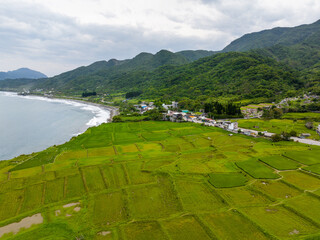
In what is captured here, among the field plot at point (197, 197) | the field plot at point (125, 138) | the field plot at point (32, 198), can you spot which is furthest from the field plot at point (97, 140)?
the field plot at point (197, 197)

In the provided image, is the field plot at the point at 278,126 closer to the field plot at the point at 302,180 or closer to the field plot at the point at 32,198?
the field plot at the point at 302,180

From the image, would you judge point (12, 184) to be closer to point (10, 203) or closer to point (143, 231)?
point (10, 203)

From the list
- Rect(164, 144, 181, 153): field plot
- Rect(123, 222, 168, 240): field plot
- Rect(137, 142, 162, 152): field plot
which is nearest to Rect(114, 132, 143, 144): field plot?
Rect(137, 142, 162, 152): field plot

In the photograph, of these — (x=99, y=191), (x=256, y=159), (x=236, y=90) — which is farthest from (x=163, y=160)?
(x=236, y=90)

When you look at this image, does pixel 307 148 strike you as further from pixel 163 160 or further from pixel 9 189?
pixel 9 189

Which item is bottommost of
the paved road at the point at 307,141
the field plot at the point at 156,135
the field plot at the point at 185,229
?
the field plot at the point at 185,229

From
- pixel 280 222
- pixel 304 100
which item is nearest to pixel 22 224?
pixel 280 222
